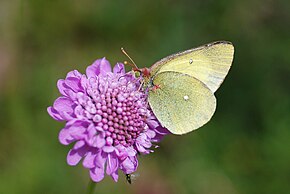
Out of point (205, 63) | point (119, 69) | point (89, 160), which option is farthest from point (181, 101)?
point (89, 160)

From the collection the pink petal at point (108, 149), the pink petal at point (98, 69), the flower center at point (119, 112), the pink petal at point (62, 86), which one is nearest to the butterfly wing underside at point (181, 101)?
the flower center at point (119, 112)

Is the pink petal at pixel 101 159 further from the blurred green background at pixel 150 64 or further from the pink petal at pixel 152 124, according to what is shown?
the blurred green background at pixel 150 64

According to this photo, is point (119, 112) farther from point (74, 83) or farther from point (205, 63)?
point (205, 63)

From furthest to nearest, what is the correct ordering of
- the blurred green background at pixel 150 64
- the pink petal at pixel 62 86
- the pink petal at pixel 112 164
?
the blurred green background at pixel 150 64 < the pink petal at pixel 62 86 < the pink petal at pixel 112 164

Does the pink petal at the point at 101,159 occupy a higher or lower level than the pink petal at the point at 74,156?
lower
